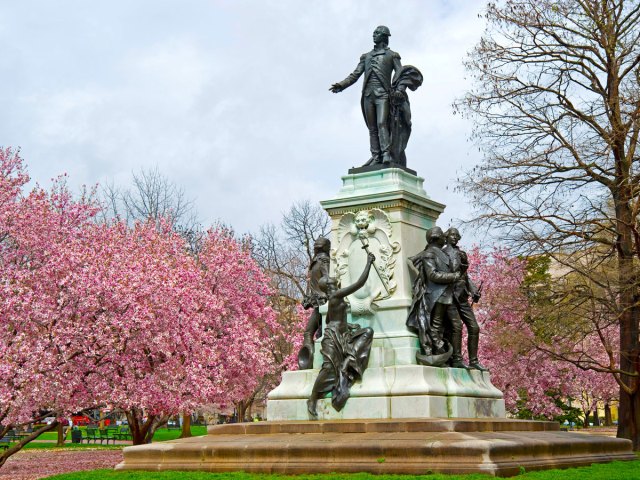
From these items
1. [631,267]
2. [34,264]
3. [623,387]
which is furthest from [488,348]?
[34,264]

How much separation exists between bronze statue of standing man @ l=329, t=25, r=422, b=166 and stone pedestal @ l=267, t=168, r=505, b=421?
0.60 m

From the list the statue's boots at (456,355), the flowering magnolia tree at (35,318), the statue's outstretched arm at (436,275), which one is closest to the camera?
the statue's outstretched arm at (436,275)

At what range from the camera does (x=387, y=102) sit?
47.6 ft

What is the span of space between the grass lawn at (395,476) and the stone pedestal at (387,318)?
217cm

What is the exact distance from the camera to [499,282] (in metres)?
30.8

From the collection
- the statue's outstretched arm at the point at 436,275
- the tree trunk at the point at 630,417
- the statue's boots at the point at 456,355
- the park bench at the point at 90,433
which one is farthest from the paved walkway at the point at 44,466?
the tree trunk at the point at 630,417

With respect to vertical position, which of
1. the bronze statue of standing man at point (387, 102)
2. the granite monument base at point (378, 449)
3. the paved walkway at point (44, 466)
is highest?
the bronze statue of standing man at point (387, 102)

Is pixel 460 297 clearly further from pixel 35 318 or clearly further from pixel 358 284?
pixel 35 318

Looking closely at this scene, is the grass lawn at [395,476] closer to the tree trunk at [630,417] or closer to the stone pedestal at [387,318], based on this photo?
the stone pedestal at [387,318]

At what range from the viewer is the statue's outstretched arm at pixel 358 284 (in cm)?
1255

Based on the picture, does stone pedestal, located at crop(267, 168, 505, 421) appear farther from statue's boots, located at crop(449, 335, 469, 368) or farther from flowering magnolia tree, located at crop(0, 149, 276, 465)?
flowering magnolia tree, located at crop(0, 149, 276, 465)

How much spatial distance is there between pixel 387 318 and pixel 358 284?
928mm

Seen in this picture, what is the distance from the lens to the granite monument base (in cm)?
953

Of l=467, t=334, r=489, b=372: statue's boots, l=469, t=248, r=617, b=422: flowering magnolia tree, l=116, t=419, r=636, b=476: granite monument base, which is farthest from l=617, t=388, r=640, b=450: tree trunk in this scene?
l=467, t=334, r=489, b=372: statue's boots
